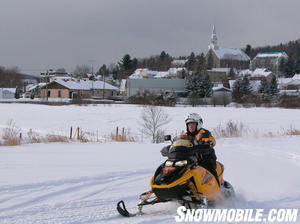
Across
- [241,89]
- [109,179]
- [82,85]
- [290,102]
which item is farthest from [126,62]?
[109,179]

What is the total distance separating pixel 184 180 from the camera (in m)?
6.11

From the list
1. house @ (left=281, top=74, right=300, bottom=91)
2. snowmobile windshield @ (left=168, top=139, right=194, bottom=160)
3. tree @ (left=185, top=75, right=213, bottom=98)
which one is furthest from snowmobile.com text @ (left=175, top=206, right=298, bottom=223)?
house @ (left=281, top=74, right=300, bottom=91)

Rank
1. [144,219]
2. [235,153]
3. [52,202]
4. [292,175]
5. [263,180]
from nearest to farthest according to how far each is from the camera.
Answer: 1. [144,219]
2. [52,202]
3. [263,180]
4. [292,175]
5. [235,153]

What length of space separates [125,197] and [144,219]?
5.78ft

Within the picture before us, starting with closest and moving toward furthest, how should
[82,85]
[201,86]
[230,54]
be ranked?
1. [201,86]
2. [82,85]
3. [230,54]

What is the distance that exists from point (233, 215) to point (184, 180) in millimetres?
1118

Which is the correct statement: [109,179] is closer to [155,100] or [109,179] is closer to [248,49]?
[155,100]

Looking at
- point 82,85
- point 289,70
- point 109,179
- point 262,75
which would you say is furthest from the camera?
point 289,70

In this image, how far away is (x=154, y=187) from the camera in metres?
6.16

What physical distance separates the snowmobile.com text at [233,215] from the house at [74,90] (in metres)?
80.2

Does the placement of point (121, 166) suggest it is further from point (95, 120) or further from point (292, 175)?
point (95, 120)

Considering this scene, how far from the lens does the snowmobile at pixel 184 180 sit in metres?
6.09

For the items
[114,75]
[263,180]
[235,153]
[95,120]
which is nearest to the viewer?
[263,180]

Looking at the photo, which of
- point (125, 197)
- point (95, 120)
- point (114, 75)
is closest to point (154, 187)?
point (125, 197)
